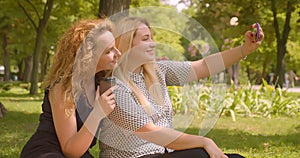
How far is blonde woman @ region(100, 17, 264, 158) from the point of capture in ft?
9.12

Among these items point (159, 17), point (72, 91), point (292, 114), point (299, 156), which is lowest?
point (292, 114)

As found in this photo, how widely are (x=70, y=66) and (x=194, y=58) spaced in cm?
93

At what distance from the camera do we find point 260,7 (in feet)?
33.5

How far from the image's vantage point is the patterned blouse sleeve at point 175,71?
3.30 m

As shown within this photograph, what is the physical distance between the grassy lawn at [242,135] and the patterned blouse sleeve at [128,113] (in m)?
2.97

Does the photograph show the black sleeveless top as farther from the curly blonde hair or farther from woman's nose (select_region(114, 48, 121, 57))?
woman's nose (select_region(114, 48, 121, 57))

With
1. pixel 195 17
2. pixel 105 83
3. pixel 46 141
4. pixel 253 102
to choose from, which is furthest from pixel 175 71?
pixel 195 17

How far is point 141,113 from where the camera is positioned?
9.17 ft

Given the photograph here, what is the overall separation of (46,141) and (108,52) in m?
0.63

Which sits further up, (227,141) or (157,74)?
(157,74)

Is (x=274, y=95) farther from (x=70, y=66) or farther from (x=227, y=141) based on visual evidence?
(x=70, y=66)

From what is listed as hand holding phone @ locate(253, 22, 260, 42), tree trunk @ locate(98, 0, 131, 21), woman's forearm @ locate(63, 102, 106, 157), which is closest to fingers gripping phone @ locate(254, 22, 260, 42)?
hand holding phone @ locate(253, 22, 260, 42)

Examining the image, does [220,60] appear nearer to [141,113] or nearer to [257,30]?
[257,30]

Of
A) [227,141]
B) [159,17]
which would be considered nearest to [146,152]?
[159,17]
